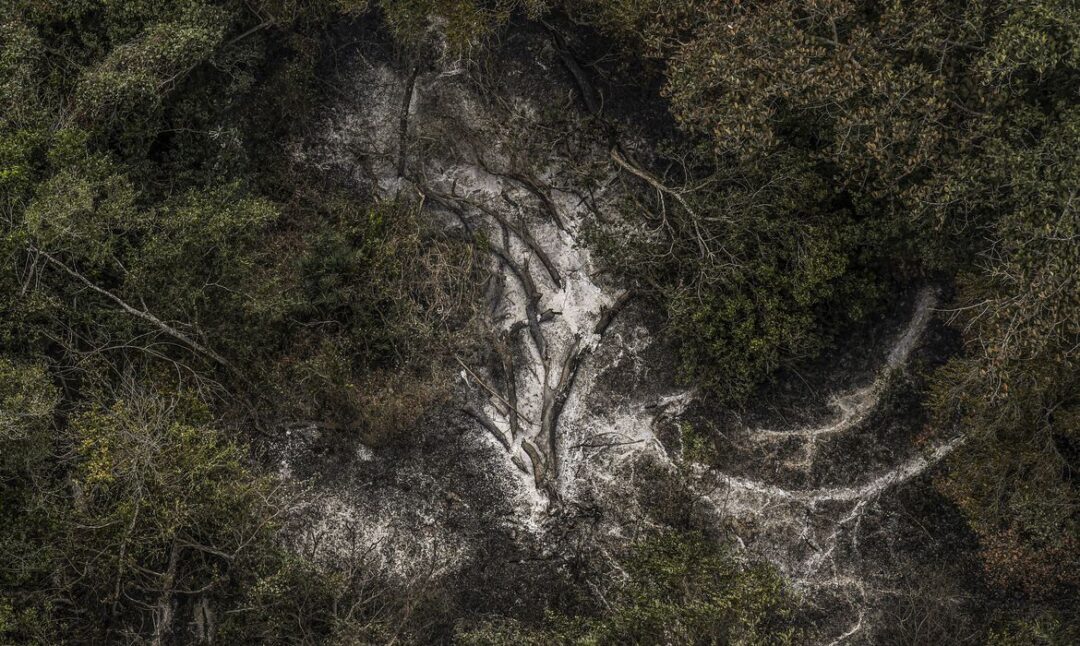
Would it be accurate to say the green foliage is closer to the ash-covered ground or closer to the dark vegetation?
the dark vegetation

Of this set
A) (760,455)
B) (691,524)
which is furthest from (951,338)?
(691,524)

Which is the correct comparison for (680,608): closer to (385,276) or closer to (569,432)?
(569,432)

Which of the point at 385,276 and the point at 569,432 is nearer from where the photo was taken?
the point at 385,276

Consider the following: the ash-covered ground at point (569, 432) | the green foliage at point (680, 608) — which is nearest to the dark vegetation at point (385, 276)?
the green foliage at point (680, 608)

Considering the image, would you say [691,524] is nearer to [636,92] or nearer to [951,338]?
[951,338]

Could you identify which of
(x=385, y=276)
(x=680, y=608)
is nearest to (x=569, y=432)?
(x=680, y=608)

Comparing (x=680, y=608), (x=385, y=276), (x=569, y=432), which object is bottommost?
(x=680, y=608)

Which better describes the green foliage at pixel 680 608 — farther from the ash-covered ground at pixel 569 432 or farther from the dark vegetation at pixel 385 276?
the ash-covered ground at pixel 569 432
